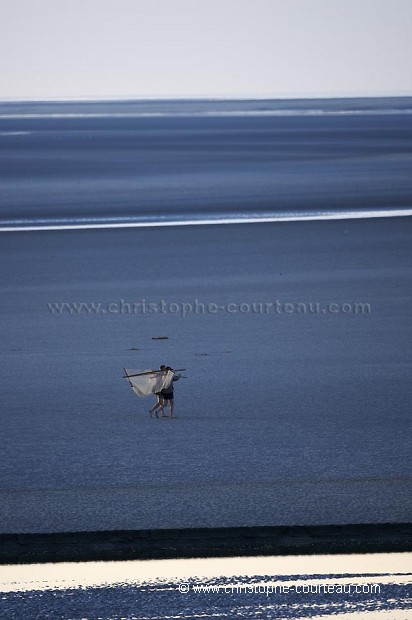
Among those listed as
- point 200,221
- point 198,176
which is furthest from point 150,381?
point 198,176

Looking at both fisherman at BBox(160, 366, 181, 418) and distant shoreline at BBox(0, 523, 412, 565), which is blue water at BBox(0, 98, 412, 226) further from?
distant shoreline at BBox(0, 523, 412, 565)

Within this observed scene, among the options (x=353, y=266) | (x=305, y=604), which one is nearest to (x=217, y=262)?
(x=353, y=266)

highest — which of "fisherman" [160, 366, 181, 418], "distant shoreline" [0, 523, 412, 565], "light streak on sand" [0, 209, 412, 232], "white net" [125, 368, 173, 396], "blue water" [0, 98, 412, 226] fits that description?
"blue water" [0, 98, 412, 226]

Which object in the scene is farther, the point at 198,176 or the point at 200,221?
the point at 198,176

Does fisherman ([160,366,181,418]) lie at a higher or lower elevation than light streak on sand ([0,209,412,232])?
lower

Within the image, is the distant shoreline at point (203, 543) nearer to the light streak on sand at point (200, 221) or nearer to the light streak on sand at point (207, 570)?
the light streak on sand at point (207, 570)

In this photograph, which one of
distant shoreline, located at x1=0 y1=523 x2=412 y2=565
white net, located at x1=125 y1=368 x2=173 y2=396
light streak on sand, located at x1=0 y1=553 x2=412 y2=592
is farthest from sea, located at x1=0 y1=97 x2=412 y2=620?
white net, located at x1=125 y1=368 x2=173 y2=396

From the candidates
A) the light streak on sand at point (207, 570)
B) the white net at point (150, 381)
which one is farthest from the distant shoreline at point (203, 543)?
the white net at point (150, 381)

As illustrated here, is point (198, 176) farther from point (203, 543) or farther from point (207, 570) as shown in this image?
point (207, 570)

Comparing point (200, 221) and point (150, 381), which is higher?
point (200, 221)

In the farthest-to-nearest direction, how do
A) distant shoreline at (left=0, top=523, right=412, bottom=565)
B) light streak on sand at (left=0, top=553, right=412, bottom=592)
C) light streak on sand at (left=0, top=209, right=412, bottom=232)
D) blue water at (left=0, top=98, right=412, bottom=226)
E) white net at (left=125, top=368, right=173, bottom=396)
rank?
blue water at (left=0, top=98, right=412, bottom=226) → light streak on sand at (left=0, top=209, right=412, bottom=232) → white net at (left=125, top=368, right=173, bottom=396) → distant shoreline at (left=0, top=523, right=412, bottom=565) → light streak on sand at (left=0, top=553, right=412, bottom=592)

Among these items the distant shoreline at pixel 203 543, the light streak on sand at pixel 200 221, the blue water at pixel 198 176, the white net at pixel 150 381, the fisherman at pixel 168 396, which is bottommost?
the distant shoreline at pixel 203 543

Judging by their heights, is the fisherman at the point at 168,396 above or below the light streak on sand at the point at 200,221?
below

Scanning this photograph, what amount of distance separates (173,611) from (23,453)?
317 cm
